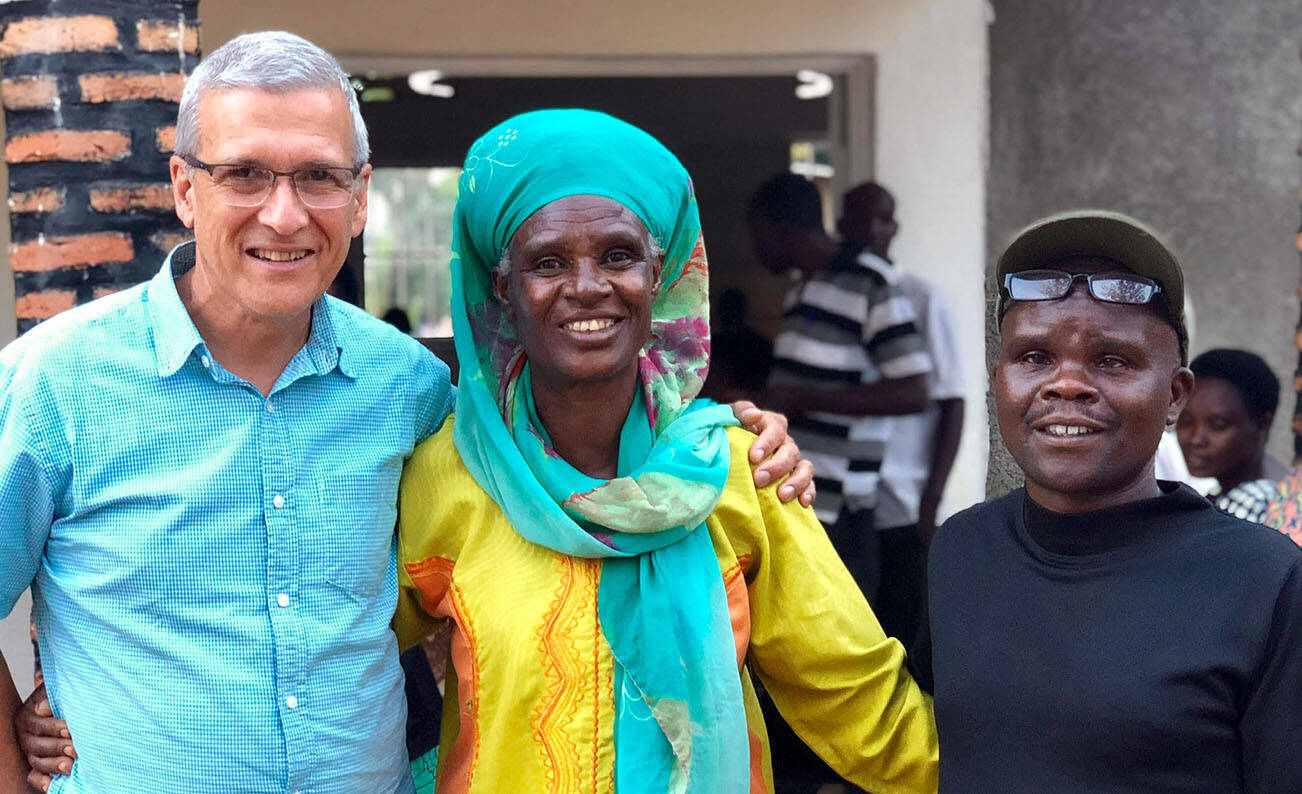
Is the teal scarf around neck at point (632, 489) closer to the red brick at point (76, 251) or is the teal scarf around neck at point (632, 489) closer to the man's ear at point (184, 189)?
the man's ear at point (184, 189)

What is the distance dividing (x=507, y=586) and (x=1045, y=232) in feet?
3.10

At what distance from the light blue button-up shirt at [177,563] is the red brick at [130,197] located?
41.2 inches

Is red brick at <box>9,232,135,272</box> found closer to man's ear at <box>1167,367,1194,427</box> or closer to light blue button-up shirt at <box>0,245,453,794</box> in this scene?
light blue button-up shirt at <box>0,245,453,794</box>

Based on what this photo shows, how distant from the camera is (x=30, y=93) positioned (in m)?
3.07

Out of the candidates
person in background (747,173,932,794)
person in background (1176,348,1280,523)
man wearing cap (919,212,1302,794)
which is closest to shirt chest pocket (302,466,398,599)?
man wearing cap (919,212,1302,794)

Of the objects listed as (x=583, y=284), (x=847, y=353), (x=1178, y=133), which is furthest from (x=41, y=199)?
(x=1178, y=133)

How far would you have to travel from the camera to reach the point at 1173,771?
1731 millimetres

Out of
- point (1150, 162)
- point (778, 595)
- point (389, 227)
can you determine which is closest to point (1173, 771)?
point (778, 595)

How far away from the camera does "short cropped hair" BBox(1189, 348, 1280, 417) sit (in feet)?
14.8

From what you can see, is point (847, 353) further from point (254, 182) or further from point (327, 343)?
point (254, 182)

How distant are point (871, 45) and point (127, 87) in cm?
341

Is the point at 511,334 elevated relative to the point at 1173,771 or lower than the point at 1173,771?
elevated

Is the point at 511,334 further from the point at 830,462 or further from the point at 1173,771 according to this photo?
the point at 830,462

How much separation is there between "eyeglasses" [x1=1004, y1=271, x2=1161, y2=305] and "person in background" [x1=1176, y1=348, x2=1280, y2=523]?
282cm
